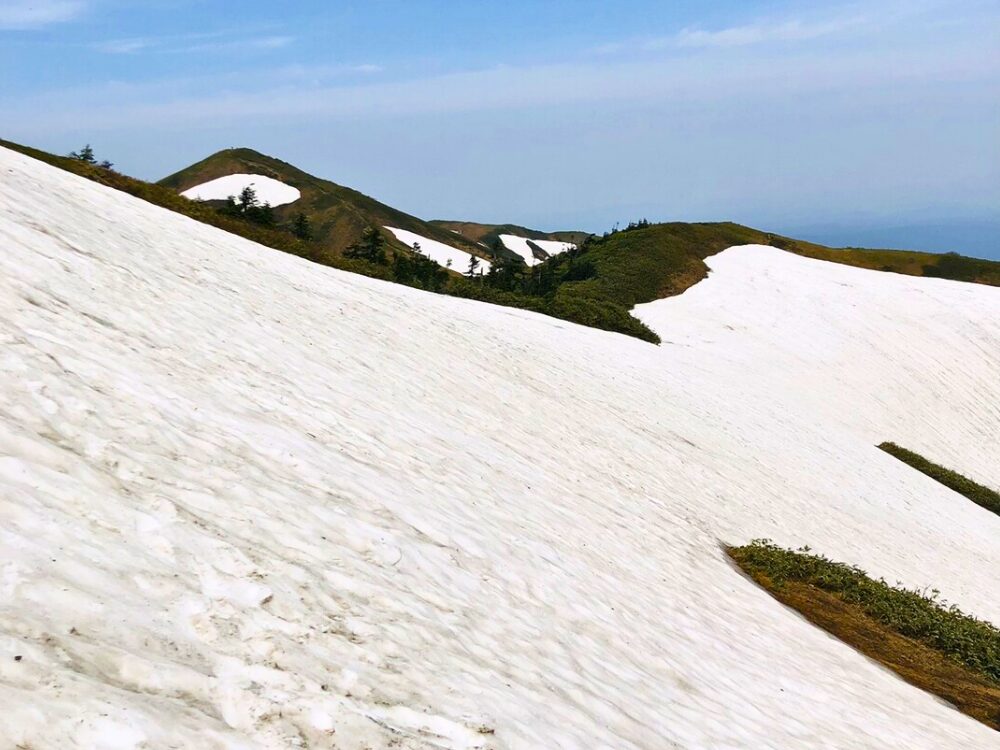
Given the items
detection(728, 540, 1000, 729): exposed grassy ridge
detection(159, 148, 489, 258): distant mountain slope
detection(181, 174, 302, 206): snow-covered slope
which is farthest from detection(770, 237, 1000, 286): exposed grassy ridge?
detection(728, 540, 1000, 729): exposed grassy ridge

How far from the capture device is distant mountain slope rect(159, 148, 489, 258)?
11562 cm

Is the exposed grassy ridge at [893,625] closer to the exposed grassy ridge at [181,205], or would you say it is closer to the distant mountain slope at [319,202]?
the exposed grassy ridge at [181,205]

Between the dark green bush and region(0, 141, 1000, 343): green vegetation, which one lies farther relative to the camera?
region(0, 141, 1000, 343): green vegetation

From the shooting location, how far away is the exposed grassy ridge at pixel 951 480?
41.0 metres

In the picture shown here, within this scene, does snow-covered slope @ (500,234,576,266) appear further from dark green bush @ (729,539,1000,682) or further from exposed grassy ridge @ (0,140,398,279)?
dark green bush @ (729,539,1000,682)

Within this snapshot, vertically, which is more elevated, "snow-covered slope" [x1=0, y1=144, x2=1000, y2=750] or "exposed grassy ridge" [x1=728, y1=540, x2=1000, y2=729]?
"snow-covered slope" [x1=0, y1=144, x2=1000, y2=750]

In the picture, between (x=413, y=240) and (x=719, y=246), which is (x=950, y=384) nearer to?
(x=719, y=246)

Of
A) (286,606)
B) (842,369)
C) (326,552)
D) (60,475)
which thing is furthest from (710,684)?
(842,369)

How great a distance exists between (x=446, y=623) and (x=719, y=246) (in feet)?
272

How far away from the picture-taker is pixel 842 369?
54.7 meters

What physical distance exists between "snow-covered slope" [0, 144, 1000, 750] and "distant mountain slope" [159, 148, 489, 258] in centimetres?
8829

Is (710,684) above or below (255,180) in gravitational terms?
below

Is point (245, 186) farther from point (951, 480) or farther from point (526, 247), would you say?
point (951, 480)

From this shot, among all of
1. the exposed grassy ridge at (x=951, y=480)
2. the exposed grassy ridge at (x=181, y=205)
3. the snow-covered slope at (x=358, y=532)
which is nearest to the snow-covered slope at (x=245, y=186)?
the exposed grassy ridge at (x=181, y=205)
